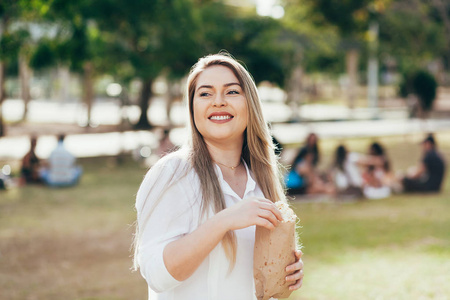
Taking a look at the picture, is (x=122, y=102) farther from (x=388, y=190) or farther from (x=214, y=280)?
(x=214, y=280)

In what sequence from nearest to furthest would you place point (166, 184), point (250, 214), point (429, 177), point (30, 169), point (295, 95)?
point (250, 214), point (166, 184), point (429, 177), point (30, 169), point (295, 95)

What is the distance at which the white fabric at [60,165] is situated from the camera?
1260 centimetres

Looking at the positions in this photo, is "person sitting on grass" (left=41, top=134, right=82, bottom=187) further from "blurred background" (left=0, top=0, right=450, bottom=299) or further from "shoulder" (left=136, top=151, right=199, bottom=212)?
"shoulder" (left=136, top=151, right=199, bottom=212)

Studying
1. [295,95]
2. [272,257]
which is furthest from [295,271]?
[295,95]

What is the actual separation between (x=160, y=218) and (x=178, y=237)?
92mm

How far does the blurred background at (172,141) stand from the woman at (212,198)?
0.19 meters

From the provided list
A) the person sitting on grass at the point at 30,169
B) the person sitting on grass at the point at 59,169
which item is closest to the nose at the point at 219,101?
the person sitting on grass at the point at 59,169

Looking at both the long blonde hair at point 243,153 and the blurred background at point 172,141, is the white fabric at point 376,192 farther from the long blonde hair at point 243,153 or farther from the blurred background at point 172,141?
the long blonde hair at point 243,153

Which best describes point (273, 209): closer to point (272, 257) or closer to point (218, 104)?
point (272, 257)

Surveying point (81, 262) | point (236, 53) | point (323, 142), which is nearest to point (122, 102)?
point (236, 53)

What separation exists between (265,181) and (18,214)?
8.48m

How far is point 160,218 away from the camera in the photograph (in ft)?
7.18

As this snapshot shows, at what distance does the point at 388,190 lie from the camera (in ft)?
38.2

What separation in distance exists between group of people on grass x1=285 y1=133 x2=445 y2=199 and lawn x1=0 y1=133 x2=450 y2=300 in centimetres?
29
